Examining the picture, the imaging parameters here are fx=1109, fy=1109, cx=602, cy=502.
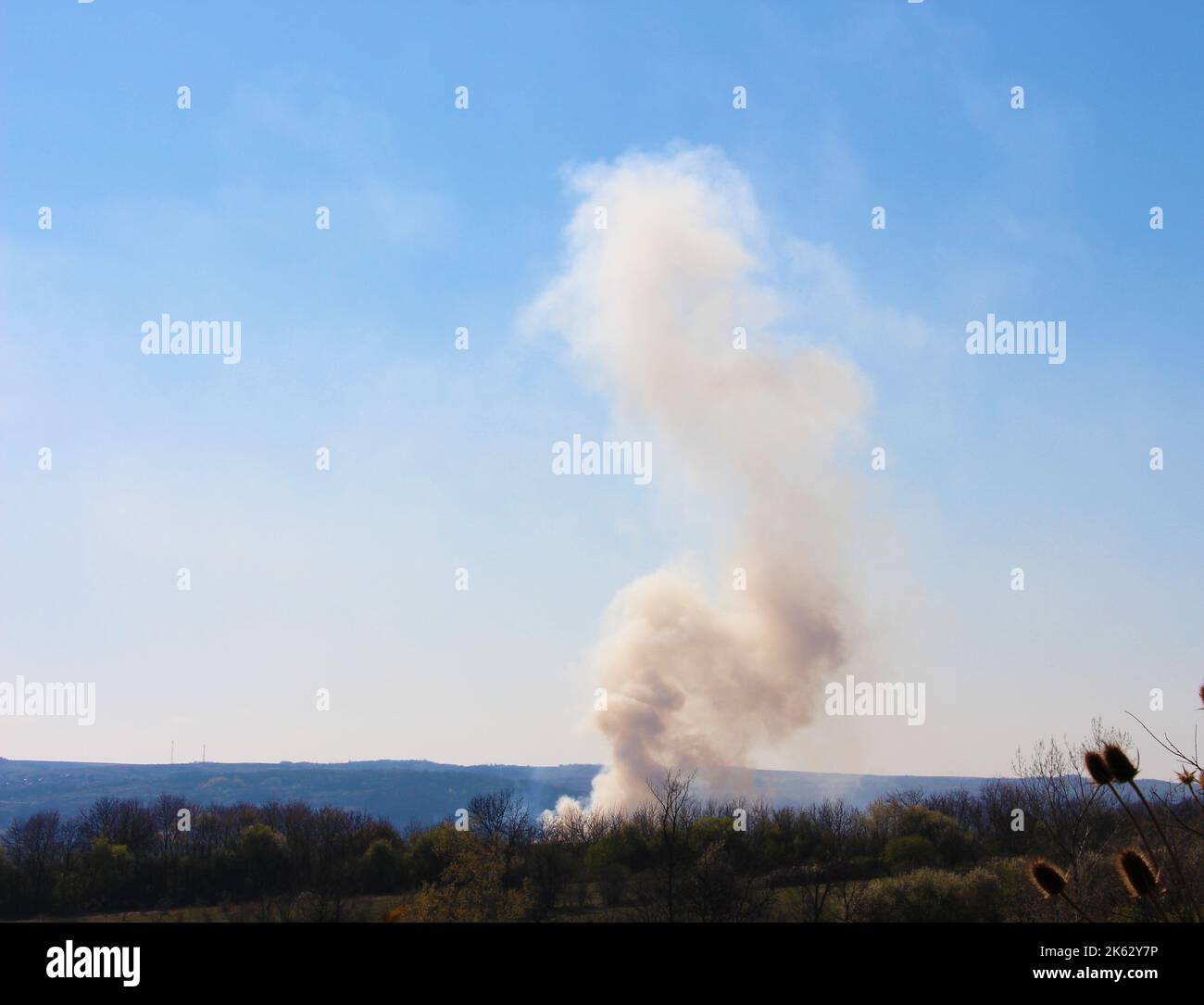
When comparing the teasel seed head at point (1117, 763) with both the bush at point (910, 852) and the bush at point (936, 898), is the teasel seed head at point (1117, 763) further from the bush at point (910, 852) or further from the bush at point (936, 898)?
the bush at point (910, 852)

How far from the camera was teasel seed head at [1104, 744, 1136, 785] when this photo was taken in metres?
7.62

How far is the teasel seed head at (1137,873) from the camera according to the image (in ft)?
23.5

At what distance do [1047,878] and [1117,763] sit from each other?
994 millimetres

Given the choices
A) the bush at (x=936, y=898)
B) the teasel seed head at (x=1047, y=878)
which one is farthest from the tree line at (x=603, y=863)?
the teasel seed head at (x=1047, y=878)

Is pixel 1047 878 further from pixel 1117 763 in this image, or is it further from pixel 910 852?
Answer: pixel 910 852

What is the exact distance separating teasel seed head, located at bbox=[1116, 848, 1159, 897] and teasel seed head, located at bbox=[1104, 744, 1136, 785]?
501 millimetres

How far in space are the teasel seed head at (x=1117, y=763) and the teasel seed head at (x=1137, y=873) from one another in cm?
50
